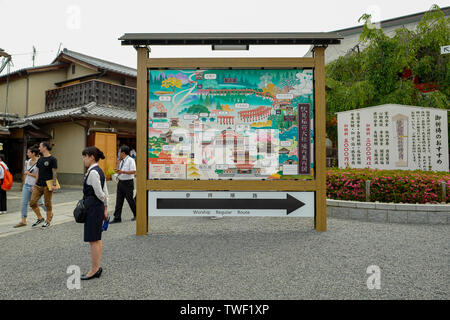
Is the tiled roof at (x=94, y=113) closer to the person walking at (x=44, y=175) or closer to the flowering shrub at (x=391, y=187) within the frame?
the person walking at (x=44, y=175)

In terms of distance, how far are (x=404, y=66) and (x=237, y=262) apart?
11.3m

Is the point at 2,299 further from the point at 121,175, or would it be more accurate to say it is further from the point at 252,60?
the point at 252,60

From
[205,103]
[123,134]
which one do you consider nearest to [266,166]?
[205,103]

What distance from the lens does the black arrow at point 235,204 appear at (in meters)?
5.64

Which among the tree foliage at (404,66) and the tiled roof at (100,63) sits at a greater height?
the tiled roof at (100,63)

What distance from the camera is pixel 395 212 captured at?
652 centimetres

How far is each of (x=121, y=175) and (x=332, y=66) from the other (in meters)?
12.3

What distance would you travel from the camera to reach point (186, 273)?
3.76 metres

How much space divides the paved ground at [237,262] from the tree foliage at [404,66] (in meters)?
6.38

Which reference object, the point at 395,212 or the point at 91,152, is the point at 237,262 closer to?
the point at 91,152

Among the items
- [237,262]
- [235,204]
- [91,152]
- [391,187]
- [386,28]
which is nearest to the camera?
[91,152]

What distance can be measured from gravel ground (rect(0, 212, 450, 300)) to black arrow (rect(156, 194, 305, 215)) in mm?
619

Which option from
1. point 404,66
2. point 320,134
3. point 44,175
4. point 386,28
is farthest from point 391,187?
point 386,28

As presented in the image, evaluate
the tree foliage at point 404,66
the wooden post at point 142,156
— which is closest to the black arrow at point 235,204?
the wooden post at point 142,156
